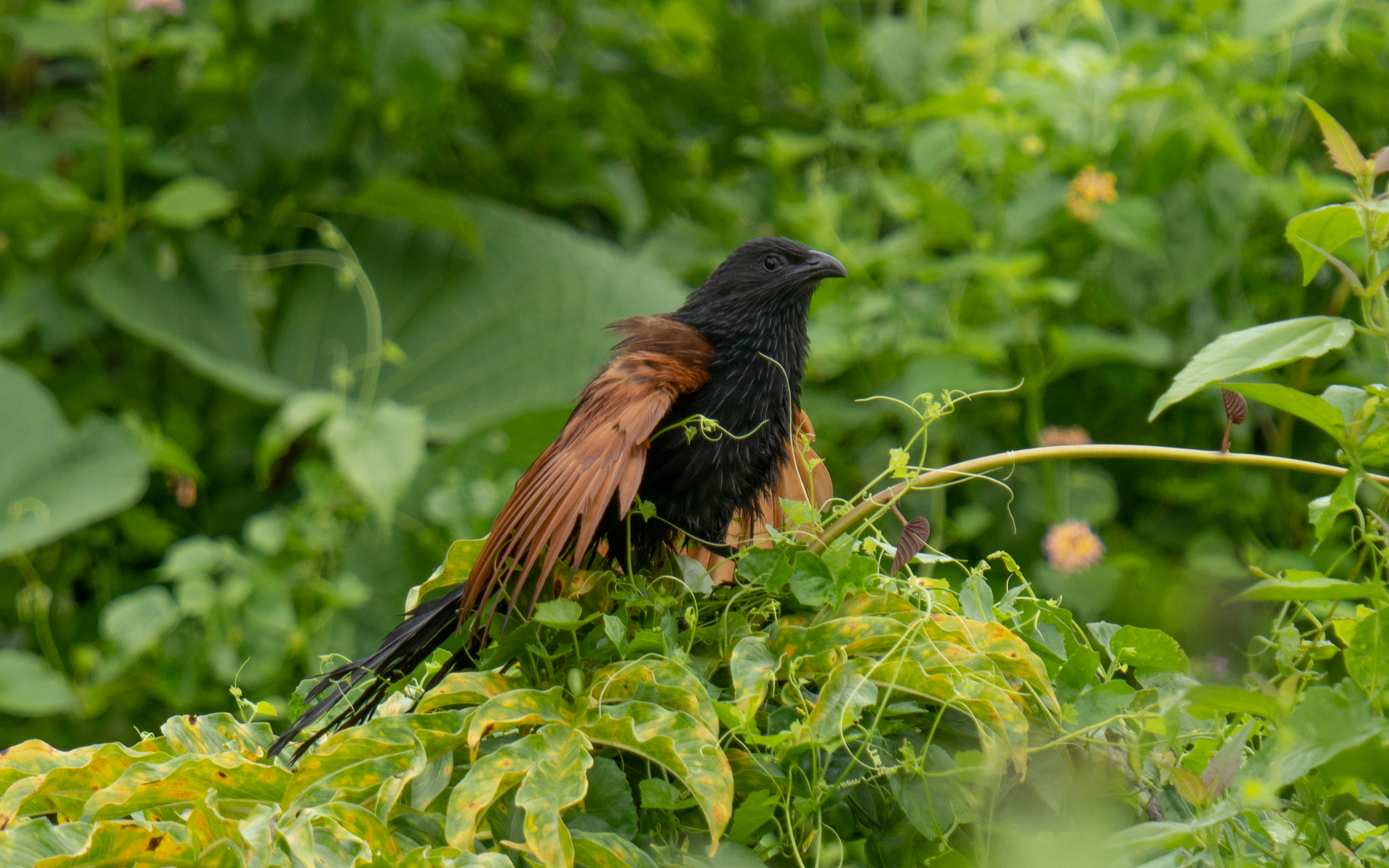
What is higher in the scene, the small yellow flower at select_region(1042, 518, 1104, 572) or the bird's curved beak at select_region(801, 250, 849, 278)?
the bird's curved beak at select_region(801, 250, 849, 278)

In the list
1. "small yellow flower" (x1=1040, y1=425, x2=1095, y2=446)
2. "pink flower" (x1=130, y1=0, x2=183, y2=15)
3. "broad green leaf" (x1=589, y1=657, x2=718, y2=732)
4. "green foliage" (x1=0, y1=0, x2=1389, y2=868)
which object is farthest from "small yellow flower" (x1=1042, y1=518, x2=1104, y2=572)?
"pink flower" (x1=130, y1=0, x2=183, y2=15)

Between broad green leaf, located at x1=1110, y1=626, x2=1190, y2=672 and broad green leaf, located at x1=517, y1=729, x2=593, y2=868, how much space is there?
36 centimetres

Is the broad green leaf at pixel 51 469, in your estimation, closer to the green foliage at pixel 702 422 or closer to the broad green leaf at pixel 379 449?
the green foliage at pixel 702 422

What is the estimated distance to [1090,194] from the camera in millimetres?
2180

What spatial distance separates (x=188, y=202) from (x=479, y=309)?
73cm

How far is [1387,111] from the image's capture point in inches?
95.0

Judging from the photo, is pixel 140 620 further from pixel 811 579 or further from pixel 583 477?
pixel 811 579

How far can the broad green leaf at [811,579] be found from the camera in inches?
30.6

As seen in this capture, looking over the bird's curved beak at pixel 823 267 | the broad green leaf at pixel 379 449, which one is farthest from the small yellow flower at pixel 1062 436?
the broad green leaf at pixel 379 449

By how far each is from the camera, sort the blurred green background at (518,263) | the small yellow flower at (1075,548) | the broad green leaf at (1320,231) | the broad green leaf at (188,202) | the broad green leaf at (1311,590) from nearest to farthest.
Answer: the broad green leaf at (1311,590) < the broad green leaf at (1320,231) < the small yellow flower at (1075,548) < the blurred green background at (518,263) < the broad green leaf at (188,202)

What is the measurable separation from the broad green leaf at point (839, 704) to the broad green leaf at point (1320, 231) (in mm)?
341

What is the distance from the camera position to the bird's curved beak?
4.42 ft

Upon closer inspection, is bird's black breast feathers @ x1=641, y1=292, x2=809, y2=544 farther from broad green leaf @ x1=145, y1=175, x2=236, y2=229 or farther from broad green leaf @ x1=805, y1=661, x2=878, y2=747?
broad green leaf @ x1=145, y1=175, x2=236, y2=229

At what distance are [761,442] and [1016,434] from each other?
1.32m
